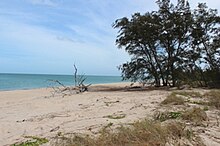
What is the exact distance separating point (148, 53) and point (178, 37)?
10.2ft

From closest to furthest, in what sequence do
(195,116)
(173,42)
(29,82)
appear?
(195,116) → (173,42) → (29,82)

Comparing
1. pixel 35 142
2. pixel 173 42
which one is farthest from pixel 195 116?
pixel 173 42

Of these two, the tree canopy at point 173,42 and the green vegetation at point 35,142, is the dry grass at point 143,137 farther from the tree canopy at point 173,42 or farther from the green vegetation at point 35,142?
the tree canopy at point 173,42

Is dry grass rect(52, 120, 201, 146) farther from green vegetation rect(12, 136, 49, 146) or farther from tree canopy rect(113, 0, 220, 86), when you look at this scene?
tree canopy rect(113, 0, 220, 86)

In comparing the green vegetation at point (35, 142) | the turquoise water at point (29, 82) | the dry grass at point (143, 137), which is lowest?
the green vegetation at point (35, 142)

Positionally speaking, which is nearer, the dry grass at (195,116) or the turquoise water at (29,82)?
the dry grass at (195,116)

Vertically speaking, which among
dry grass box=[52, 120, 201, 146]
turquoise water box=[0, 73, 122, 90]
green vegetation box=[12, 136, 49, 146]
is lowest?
green vegetation box=[12, 136, 49, 146]

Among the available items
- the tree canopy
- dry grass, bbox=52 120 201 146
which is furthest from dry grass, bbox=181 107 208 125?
the tree canopy

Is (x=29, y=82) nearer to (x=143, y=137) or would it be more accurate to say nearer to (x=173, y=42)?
(x=173, y=42)

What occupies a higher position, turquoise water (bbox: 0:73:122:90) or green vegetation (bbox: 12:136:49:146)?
turquoise water (bbox: 0:73:122:90)

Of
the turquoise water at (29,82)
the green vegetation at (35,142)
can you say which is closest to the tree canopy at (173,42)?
the turquoise water at (29,82)

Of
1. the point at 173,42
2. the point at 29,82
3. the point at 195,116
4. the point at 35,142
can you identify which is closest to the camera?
the point at 35,142

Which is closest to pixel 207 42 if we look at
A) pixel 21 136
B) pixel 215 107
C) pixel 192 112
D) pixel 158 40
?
pixel 158 40

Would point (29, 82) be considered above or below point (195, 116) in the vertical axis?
above
